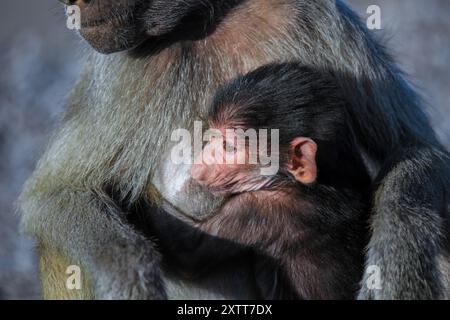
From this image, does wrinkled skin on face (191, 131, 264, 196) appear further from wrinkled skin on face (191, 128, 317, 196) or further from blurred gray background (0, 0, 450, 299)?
blurred gray background (0, 0, 450, 299)

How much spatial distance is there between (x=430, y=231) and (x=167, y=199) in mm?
1377

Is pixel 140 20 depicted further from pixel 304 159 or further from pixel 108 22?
pixel 304 159

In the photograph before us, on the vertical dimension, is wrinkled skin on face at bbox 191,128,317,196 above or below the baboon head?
below

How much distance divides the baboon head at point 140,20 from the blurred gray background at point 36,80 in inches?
114

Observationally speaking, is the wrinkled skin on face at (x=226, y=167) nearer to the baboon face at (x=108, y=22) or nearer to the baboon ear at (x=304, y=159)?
the baboon ear at (x=304, y=159)

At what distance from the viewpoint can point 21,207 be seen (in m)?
5.44

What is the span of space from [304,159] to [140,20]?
1093mm

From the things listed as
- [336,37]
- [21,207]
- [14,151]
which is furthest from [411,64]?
[21,207]

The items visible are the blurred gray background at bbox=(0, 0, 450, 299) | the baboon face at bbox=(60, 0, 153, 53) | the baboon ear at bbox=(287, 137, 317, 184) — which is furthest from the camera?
the blurred gray background at bbox=(0, 0, 450, 299)

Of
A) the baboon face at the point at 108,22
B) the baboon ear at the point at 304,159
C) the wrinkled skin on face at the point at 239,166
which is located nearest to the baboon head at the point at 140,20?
the baboon face at the point at 108,22

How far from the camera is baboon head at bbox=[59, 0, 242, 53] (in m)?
4.89

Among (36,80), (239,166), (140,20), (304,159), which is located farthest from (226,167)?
(36,80)

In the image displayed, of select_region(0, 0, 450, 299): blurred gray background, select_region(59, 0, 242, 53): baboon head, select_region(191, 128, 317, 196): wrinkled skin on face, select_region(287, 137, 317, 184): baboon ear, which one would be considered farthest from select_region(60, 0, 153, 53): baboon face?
select_region(0, 0, 450, 299): blurred gray background

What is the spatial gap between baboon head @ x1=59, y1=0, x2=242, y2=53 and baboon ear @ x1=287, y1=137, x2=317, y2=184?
90 centimetres
